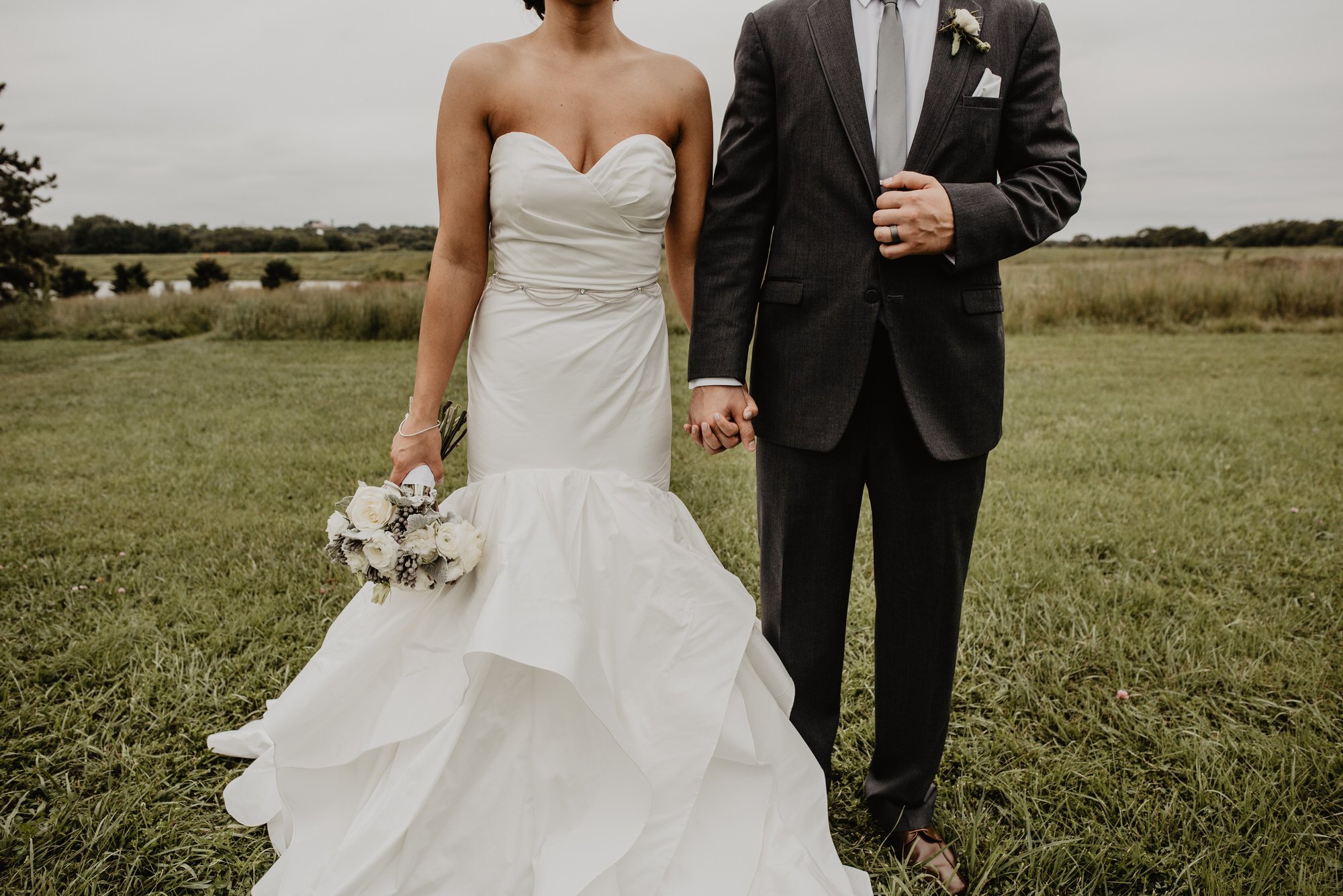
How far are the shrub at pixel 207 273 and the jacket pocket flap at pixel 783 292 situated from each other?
25280mm

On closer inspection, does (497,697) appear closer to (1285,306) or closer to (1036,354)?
(1036,354)

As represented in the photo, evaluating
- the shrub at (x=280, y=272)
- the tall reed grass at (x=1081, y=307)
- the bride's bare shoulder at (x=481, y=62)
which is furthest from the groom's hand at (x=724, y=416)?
the shrub at (x=280, y=272)

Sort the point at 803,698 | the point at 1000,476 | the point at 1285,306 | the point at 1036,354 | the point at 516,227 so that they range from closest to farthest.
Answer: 1. the point at 516,227
2. the point at 803,698
3. the point at 1000,476
4. the point at 1036,354
5. the point at 1285,306

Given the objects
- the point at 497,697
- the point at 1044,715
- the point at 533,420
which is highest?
the point at 533,420

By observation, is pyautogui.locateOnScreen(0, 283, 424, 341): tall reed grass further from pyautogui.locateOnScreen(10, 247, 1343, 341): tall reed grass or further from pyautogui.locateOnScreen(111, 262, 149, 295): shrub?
pyautogui.locateOnScreen(111, 262, 149, 295): shrub

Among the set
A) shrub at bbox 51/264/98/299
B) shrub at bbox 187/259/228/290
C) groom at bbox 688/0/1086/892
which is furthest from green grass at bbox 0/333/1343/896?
shrub at bbox 51/264/98/299

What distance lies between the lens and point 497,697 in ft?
6.64

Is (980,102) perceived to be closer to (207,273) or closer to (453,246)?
(453,246)

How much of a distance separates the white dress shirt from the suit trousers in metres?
0.50

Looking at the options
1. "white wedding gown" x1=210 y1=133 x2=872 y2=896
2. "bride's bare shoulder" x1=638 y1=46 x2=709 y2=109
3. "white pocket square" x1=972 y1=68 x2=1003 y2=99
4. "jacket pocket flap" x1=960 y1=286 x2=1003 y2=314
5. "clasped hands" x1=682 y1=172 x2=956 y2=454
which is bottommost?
"white wedding gown" x1=210 y1=133 x2=872 y2=896

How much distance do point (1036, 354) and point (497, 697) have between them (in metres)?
10.4

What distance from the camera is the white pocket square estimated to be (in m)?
1.83

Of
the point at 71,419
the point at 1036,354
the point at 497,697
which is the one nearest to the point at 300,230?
the point at 71,419

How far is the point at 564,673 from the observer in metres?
1.87
